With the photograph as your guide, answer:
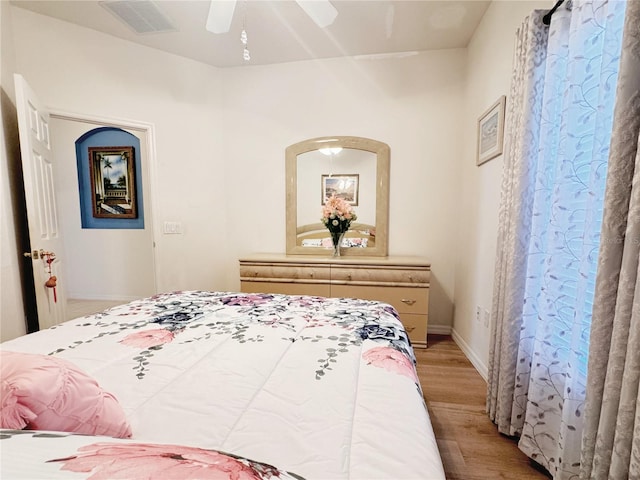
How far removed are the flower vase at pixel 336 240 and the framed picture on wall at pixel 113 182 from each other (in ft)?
9.81

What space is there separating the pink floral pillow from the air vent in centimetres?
262

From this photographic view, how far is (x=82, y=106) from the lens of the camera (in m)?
2.46

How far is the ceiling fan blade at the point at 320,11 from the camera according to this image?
185cm

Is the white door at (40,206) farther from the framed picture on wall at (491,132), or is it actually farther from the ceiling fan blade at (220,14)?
the framed picture on wall at (491,132)

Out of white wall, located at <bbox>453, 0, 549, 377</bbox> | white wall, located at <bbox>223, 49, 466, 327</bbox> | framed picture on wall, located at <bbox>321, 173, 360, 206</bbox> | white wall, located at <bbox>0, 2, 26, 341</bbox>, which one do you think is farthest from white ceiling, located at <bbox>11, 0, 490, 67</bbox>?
framed picture on wall, located at <bbox>321, 173, 360, 206</bbox>

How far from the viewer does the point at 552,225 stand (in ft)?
3.96

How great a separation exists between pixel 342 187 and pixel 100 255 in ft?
12.0

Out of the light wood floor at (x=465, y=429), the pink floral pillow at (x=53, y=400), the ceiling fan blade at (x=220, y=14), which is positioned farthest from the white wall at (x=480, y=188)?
the pink floral pillow at (x=53, y=400)

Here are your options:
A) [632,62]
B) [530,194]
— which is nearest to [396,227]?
[530,194]

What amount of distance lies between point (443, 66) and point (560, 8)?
1.71 m

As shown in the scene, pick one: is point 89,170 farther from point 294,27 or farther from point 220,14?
point 294,27

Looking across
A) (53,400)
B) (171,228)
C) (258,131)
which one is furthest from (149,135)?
(53,400)

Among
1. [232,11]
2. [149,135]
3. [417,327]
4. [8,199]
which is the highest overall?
[232,11]

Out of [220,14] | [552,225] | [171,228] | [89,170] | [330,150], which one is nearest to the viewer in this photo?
[552,225]
